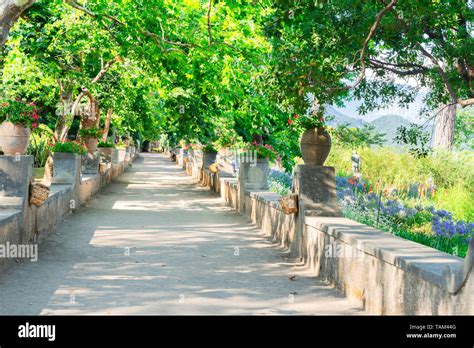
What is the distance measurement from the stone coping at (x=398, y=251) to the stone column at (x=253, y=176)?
24.3 ft

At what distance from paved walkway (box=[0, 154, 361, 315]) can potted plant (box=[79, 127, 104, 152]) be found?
8.29 metres

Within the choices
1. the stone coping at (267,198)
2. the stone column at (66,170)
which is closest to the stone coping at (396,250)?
the stone coping at (267,198)

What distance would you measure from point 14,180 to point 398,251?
20.1 feet

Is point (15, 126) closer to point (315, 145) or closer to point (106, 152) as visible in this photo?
point (315, 145)

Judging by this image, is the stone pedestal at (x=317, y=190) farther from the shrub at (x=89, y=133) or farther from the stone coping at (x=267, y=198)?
the shrub at (x=89, y=133)

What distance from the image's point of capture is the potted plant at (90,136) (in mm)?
22641

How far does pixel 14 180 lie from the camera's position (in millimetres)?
9758

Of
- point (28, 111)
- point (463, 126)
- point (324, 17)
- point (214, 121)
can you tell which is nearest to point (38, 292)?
point (28, 111)

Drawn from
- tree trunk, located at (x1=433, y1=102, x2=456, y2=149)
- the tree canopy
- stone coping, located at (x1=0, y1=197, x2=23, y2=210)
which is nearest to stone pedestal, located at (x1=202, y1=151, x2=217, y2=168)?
the tree canopy

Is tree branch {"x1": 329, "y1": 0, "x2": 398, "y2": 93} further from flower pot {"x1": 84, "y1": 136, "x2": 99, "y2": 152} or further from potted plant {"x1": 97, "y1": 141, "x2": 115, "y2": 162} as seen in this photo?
potted plant {"x1": 97, "y1": 141, "x2": 115, "y2": 162}

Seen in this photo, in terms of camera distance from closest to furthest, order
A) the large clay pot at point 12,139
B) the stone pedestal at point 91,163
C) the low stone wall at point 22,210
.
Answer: the low stone wall at point 22,210
the large clay pot at point 12,139
the stone pedestal at point 91,163

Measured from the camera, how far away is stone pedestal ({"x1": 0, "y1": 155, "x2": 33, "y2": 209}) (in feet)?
31.7
